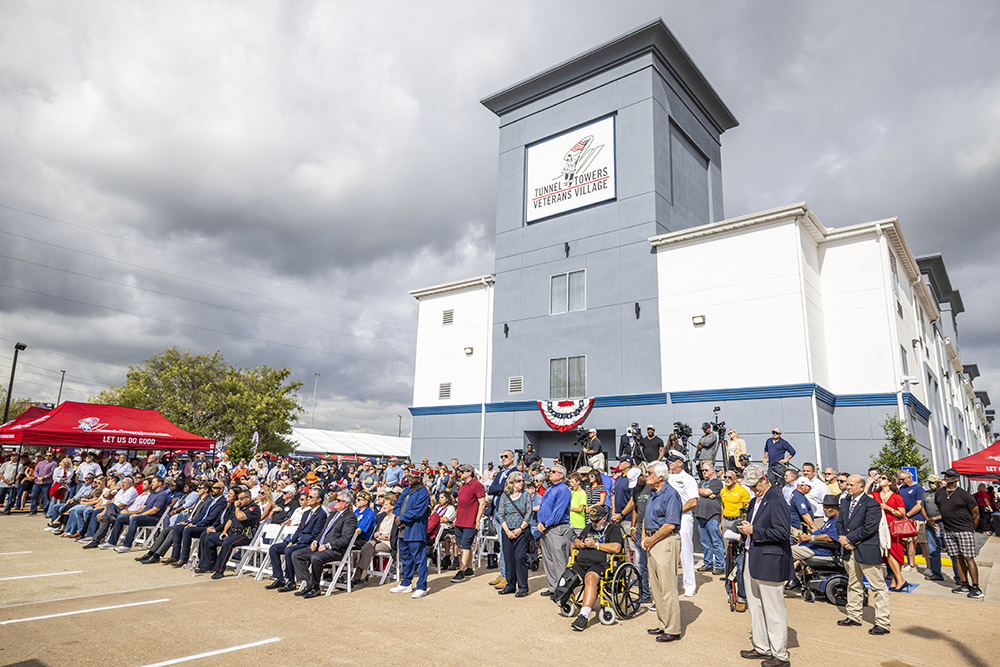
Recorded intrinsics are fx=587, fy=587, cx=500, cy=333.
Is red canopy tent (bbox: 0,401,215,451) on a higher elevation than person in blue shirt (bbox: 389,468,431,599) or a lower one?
higher

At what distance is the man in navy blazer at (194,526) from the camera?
420 inches

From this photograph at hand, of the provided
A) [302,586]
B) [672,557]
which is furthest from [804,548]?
[302,586]

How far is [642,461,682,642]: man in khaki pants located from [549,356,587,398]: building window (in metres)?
15.2

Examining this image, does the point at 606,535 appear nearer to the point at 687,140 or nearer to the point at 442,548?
the point at 442,548

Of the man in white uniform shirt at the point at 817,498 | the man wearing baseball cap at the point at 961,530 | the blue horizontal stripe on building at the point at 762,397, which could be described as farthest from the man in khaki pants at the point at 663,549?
the blue horizontal stripe on building at the point at 762,397

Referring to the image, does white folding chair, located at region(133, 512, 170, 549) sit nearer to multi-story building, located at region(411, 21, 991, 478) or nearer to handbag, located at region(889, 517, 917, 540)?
multi-story building, located at region(411, 21, 991, 478)

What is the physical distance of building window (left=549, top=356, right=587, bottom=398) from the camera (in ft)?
73.7

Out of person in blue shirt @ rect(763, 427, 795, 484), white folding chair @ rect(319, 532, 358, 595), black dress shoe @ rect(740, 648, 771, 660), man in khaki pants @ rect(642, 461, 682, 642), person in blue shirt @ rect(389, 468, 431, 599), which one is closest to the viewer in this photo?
black dress shoe @ rect(740, 648, 771, 660)

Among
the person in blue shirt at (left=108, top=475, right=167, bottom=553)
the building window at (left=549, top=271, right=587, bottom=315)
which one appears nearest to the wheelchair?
the person in blue shirt at (left=108, top=475, right=167, bottom=553)

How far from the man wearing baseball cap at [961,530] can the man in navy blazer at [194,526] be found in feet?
40.8

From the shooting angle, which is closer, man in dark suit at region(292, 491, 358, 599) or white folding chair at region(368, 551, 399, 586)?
man in dark suit at region(292, 491, 358, 599)

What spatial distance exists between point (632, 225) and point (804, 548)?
50.1 feet

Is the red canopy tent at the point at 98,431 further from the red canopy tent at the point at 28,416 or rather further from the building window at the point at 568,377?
the building window at the point at 568,377

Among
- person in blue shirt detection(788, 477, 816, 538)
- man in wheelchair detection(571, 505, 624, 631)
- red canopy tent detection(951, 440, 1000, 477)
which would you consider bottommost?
man in wheelchair detection(571, 505, 624, 631)
